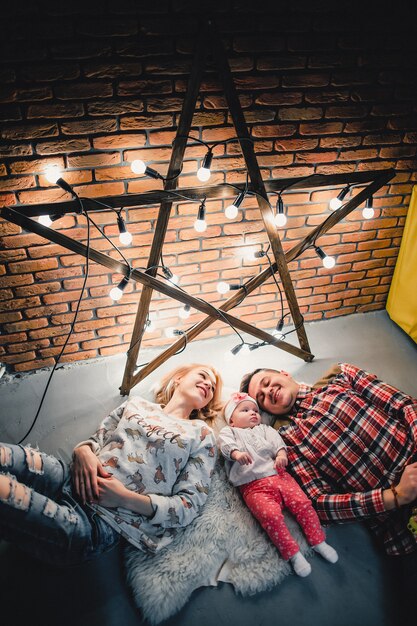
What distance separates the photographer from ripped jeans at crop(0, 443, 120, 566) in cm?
138

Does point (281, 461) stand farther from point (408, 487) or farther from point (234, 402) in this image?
point (408, 487)

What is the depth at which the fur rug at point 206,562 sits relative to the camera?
1.54 meters

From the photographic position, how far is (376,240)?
2752 mm

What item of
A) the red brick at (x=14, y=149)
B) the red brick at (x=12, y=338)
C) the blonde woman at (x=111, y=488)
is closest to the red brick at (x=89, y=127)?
the red brick at (x=14, y=149)

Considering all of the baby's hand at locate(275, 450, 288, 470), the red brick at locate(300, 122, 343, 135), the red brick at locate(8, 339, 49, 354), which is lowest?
the baby's hand at locate(275, 450, 288, 470)

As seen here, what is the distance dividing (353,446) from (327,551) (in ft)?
1.53

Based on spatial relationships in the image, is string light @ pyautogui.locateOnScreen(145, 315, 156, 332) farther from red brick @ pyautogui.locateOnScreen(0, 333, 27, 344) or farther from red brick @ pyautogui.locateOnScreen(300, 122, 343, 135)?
red brick @ pyautogui.locateOnScreen(300, 122, 343, 135)

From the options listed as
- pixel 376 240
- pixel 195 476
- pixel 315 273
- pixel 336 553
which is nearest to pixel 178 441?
pixel 195 476

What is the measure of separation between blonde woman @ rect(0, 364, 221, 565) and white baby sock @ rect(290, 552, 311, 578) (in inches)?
18.0

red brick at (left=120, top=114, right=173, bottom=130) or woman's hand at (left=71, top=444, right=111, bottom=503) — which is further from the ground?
red brick at (left=120, top=114, right=173, bottom=130)

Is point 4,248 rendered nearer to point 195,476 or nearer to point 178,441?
point 178,441

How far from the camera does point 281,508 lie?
5.93 feet

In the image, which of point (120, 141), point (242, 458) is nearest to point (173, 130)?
point (120, 141)

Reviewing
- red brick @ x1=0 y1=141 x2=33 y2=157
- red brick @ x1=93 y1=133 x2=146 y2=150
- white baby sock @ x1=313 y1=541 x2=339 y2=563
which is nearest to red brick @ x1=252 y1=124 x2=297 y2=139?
red brick @ x1=93 y1=133 x2=146 y2=150
